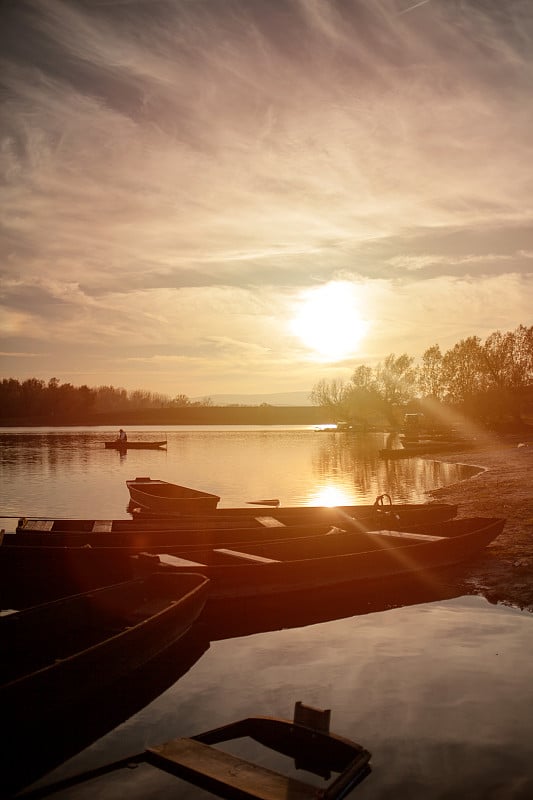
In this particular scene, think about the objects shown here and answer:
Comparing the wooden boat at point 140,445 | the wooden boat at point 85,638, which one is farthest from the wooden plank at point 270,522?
the wooden boat at point 140,445

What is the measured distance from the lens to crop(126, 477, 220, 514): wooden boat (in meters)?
22.6

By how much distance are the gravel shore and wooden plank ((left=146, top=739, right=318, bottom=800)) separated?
8488 millimetres

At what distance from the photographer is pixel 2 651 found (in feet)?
30.7

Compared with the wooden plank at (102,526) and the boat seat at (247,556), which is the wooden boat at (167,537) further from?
the wooden plank at (102,526)

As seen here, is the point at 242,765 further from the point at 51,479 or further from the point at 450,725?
the point at 51,479

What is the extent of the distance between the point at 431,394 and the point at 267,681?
107 meters

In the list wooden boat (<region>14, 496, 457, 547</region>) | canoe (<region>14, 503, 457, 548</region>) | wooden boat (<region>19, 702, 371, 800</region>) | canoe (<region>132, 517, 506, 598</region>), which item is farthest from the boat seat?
wooden boat (<region>19, 702, 371, 800</region>)

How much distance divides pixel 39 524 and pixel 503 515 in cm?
1648

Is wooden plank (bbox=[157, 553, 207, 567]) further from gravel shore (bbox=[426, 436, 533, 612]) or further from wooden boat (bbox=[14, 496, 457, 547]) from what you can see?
gravel shore (bbox=[426, 436, 533, 612])

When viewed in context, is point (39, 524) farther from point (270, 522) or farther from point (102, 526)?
point (270, 522)

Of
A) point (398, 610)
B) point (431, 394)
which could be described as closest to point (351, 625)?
point (398, 610)

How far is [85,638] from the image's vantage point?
10.7 meters

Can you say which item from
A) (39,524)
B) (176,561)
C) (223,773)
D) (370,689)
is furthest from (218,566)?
(39,524)

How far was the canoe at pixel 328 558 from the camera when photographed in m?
13.8
